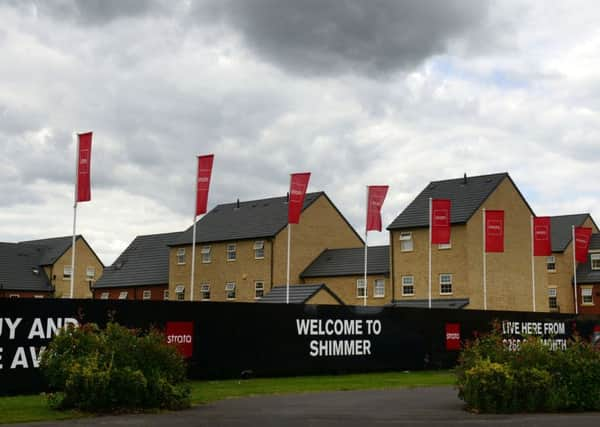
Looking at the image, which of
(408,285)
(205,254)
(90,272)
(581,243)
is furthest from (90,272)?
(581,243)

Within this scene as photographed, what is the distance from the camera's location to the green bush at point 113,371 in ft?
48.4

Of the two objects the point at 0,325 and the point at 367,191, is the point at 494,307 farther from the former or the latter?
the point at 0,325

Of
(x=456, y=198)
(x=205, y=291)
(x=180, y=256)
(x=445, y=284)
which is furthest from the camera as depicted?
(x=180, y=256)

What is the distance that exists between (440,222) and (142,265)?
116 ft

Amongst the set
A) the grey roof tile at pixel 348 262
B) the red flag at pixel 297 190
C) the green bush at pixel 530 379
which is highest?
the red flag at pixel 297 190

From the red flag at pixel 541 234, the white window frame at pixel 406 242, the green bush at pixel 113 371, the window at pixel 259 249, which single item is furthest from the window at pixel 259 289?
the green bush at pixel 113 371

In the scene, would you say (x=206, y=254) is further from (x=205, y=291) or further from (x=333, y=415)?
(x=333, y=415)

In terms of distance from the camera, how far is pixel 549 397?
52.4ft

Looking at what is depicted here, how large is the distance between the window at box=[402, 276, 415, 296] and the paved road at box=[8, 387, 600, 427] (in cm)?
3335

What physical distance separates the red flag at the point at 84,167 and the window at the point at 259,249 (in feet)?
92.1

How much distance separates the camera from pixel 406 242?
52750mm

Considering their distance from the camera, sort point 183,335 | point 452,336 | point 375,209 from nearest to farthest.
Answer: point 183,335, point 452,336, point 375,209

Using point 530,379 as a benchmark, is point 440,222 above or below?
above

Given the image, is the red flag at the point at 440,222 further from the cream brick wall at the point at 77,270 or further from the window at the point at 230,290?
the cream brick wall at the point at 77,270
